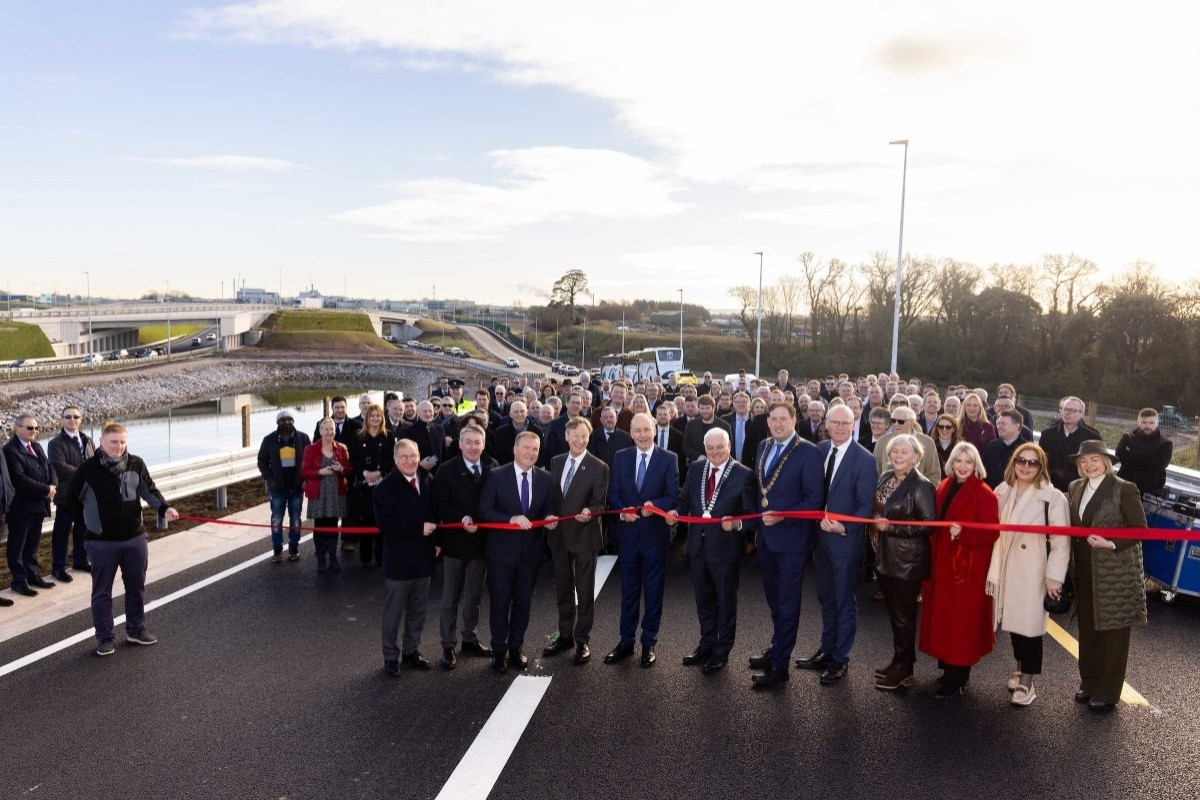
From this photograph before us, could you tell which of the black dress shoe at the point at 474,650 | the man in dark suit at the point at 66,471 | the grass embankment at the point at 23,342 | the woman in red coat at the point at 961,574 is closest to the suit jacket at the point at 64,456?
the man in dark suit at the point at 66,471

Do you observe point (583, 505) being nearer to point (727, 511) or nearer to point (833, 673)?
point (727, 511)

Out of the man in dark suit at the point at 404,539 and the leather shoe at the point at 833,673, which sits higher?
the man in dark suit at the point at 404,539

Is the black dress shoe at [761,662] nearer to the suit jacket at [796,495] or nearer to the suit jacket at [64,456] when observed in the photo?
the suit jacket at [796,495]

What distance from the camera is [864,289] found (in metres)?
62.5

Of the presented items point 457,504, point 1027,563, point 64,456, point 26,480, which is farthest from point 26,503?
point 1027,563

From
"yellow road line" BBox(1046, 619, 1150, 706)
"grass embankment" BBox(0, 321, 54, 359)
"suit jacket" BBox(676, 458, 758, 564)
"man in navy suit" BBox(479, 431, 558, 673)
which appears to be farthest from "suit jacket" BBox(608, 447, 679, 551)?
"grass embankment" BBox(0, 321, 54, 359)

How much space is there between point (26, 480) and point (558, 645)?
5.63 metres

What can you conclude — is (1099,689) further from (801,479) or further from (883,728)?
(801,479)

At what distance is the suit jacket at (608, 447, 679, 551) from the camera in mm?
6613

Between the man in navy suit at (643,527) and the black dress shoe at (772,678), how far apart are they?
90cm

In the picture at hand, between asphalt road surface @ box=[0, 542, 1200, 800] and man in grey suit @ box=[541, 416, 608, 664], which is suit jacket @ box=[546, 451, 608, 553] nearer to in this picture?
man in grey suit @ box=[541, 416, 608, 664]

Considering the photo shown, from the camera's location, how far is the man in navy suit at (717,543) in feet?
20.7

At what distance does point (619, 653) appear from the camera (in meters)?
6.47

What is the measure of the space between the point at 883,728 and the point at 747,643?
5.45ft
